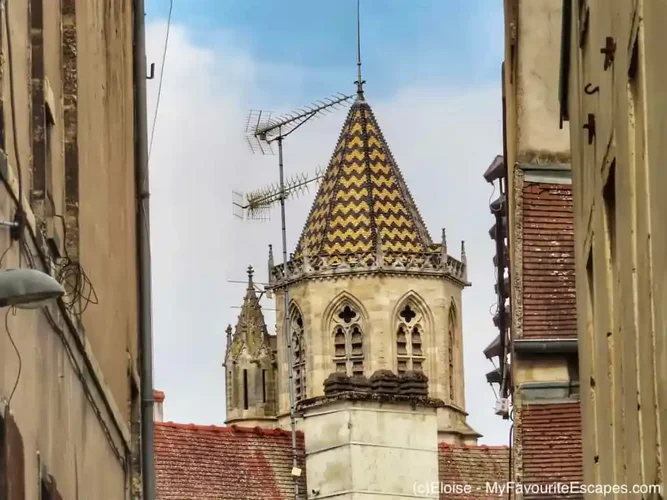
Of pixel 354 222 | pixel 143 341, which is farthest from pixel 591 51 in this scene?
pixel 354 222

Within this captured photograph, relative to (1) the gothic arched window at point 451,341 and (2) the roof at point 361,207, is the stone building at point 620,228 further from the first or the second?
(1) the gothic arched window at point 451,341

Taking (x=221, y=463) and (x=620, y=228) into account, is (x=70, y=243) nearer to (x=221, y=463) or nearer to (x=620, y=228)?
(x=620, y=228)

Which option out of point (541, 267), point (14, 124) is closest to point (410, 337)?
point (541, 267)

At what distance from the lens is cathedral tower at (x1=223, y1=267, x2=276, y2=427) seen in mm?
80438

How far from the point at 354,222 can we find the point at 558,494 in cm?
5955

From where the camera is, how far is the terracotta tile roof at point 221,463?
136 feet

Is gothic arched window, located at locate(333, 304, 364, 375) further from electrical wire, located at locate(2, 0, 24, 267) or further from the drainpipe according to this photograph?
electrical wire, located at locate(2, 0, 24, 267)

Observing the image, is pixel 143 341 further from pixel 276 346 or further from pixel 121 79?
pixel 276 346

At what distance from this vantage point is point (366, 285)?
255 ft

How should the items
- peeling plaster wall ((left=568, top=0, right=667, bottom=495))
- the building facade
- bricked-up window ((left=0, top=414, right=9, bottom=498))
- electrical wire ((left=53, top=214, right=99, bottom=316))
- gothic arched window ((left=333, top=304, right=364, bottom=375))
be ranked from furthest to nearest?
gothic arched window ((left=333, top=304, right=364, bottom=375)), electrical wire ((left=53, top=214, right=99, bottom=316)), the building facade, bricked-up window ((left=0, top=414, right=9, bottom=498)), peeling plaster wall ((left=568, top=0, right=667, bottom=495))

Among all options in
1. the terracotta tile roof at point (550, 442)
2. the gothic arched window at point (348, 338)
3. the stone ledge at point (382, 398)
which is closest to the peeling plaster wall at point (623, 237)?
the terracotta tile roof at point (550, 442)

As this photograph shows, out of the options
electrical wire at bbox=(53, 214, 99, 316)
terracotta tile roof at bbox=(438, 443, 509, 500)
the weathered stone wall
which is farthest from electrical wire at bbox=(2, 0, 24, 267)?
the weathered stone wall

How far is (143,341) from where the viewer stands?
17000 millimetres

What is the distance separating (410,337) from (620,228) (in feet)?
225
